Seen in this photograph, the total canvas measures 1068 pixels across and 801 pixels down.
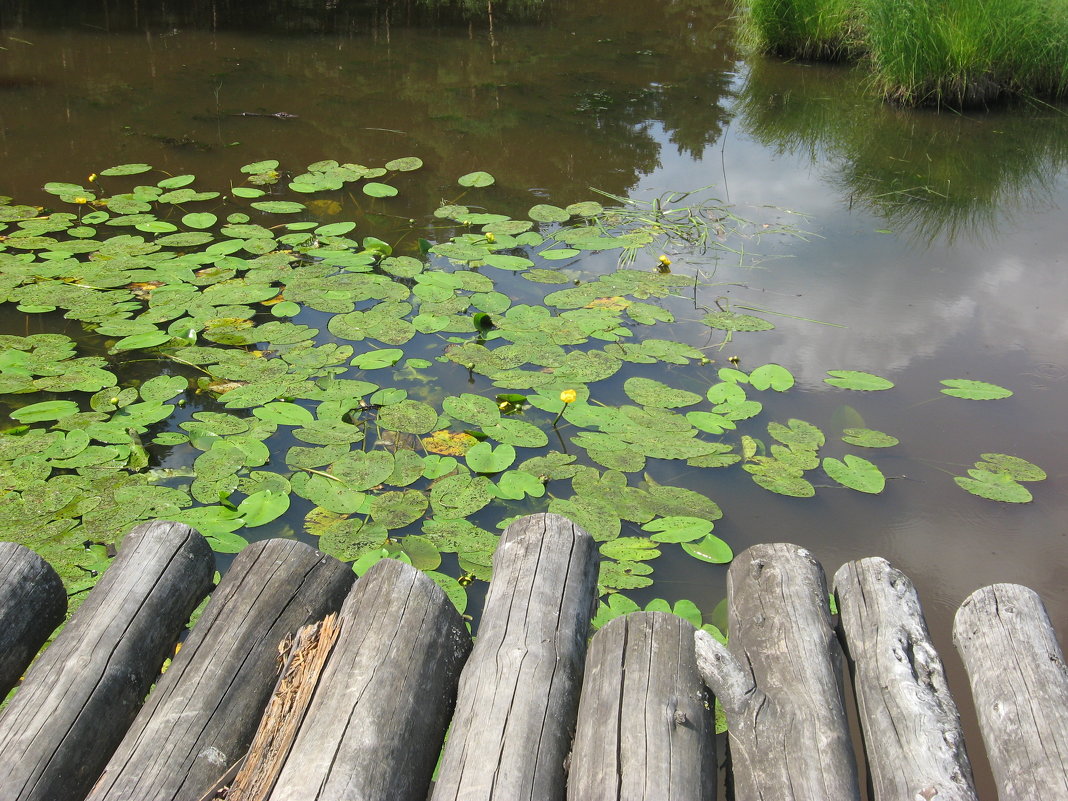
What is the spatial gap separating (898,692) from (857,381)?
205 centimetres

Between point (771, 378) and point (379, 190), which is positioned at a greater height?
point (379, 190)

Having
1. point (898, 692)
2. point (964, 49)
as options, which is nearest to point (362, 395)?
point (898, 692)

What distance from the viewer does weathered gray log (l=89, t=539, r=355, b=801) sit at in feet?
4.12

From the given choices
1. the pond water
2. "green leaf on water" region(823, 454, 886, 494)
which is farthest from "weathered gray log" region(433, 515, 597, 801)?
"green leaf on water" region(823, 454, 886, 494)

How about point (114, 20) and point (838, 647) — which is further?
point (114, 20)

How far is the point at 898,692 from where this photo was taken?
136cm

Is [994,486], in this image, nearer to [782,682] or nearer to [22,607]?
[782,682]

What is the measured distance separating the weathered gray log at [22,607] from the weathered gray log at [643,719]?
0.96 metres

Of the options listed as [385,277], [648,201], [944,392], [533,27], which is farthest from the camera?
[533,27]

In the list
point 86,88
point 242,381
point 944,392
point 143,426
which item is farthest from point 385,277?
point 86,88

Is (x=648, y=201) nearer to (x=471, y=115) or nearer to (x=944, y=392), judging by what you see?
(x=471, y=115)

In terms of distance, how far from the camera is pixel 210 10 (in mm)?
8383

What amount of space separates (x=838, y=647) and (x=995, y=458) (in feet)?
5.50

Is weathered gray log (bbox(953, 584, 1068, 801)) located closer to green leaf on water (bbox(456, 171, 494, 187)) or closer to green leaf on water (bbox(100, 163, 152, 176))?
green leaf on water (bbox(456, 171, 494, 187))
